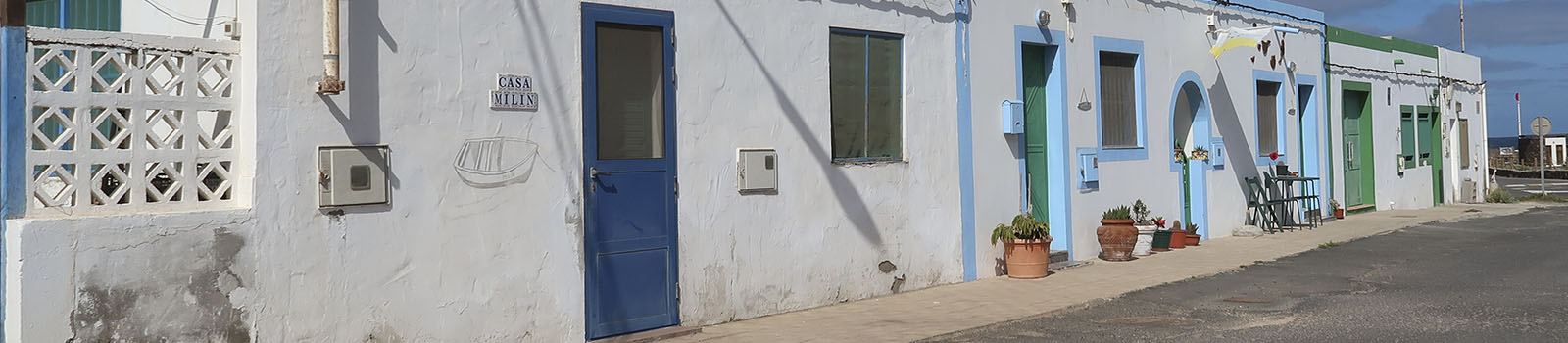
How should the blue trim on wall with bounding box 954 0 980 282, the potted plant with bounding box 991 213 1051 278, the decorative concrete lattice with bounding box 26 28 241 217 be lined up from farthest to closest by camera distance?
the potted plant with bounding box 991 213 1051 278 → the blue trim on wall with bounding box 954 0 980 282 → the decorative concrete lattice with bounding box 26 28 241 217

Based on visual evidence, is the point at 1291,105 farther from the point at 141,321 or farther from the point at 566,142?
the point at 141,321

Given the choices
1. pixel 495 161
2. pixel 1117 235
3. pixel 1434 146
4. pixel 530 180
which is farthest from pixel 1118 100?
pixel 1434 146

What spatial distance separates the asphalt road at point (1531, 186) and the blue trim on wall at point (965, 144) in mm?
22448

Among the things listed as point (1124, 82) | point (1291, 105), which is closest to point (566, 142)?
point (1124, 82)

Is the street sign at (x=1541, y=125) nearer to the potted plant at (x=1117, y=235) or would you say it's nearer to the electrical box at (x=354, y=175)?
the potted plant at (x=1117, y=235)

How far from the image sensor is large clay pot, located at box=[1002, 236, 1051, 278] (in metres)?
11.5

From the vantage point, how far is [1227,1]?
1669cm

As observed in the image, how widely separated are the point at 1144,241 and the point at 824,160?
17.6 ft

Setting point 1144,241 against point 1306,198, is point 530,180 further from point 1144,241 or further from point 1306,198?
point 1306,198

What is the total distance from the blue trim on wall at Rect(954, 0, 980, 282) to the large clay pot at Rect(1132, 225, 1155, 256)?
3.06m

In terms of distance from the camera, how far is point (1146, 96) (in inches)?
573

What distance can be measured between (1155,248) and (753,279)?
6.82m

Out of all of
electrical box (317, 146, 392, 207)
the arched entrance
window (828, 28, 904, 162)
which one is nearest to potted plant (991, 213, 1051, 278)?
window (828, 28, 904, 162)

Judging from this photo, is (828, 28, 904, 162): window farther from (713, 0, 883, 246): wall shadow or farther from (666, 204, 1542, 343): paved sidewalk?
(666, 204, 1542, 343): paved sidewalk
